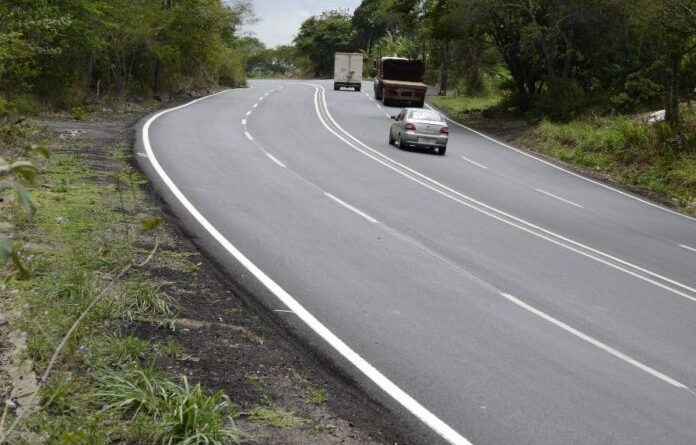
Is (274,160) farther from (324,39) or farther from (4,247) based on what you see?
(324,39)

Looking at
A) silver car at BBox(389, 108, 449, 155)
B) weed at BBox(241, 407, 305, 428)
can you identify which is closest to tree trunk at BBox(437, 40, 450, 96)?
silver car at BBox(389, 108, 449, 155)

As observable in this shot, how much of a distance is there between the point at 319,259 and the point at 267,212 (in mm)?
3394

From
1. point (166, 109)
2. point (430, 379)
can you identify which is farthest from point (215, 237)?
point (166, 109)

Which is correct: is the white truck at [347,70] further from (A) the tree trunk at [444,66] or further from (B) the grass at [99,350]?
(B) the grass at [99,350]

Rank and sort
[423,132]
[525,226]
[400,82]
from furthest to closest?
[400,82], [423,132], [525,226]

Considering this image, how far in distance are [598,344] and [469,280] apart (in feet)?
8.39

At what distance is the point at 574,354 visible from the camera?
8.02 meters

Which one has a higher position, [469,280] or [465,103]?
[469,280]

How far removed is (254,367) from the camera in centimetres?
662

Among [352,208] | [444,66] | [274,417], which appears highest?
[274,417]

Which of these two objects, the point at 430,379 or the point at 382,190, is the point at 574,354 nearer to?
the point at 430,379

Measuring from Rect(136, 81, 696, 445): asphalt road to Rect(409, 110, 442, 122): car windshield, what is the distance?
3.66 meters

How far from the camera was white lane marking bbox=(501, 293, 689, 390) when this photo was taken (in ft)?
25.0

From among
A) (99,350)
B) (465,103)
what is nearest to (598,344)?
(99,350)
